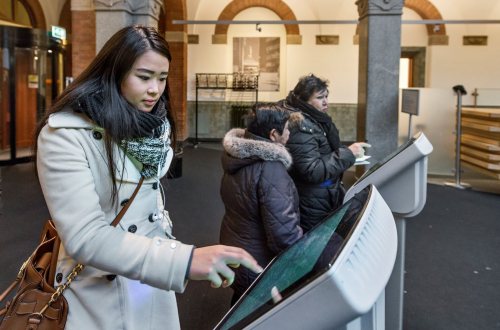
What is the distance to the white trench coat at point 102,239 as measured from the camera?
3.59 ft

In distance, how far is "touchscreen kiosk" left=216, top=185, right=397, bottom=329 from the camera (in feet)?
2.35

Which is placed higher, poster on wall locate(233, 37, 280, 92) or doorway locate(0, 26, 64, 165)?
poster on wall locate(233, 37, 280, 92)

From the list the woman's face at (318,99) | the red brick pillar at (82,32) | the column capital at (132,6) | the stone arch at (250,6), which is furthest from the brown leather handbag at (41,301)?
the stone arch at (250,6)

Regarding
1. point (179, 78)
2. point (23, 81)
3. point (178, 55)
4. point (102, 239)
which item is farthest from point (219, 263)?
point (178, 55)

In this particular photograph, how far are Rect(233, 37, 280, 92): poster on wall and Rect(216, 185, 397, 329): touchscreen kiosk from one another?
14.4 meters

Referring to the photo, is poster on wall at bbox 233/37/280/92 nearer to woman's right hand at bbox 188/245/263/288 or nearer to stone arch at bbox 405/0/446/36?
stone arch at bbox 405/0/446/36

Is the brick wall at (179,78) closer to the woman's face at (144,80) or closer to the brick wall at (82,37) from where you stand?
the brick wall at (82,37)

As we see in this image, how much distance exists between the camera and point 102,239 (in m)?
1.12

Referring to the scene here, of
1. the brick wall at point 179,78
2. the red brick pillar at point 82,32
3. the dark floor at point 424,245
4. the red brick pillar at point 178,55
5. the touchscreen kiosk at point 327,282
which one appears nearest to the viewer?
the touchscreen kiosk at point 327,282

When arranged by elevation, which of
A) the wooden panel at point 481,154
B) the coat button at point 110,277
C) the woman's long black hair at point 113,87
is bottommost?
the wooden panel at point 481,154

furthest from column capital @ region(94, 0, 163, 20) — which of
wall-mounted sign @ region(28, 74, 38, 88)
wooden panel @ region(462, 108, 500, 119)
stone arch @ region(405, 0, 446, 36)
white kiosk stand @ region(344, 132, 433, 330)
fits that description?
stone arch @ region(405, 0, 446, 36)

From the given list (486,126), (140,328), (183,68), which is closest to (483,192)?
(486,126)

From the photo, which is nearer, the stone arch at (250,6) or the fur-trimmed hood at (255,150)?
the fur-trimmed hood at (255,150)

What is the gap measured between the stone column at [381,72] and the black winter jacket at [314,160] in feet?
12.4
